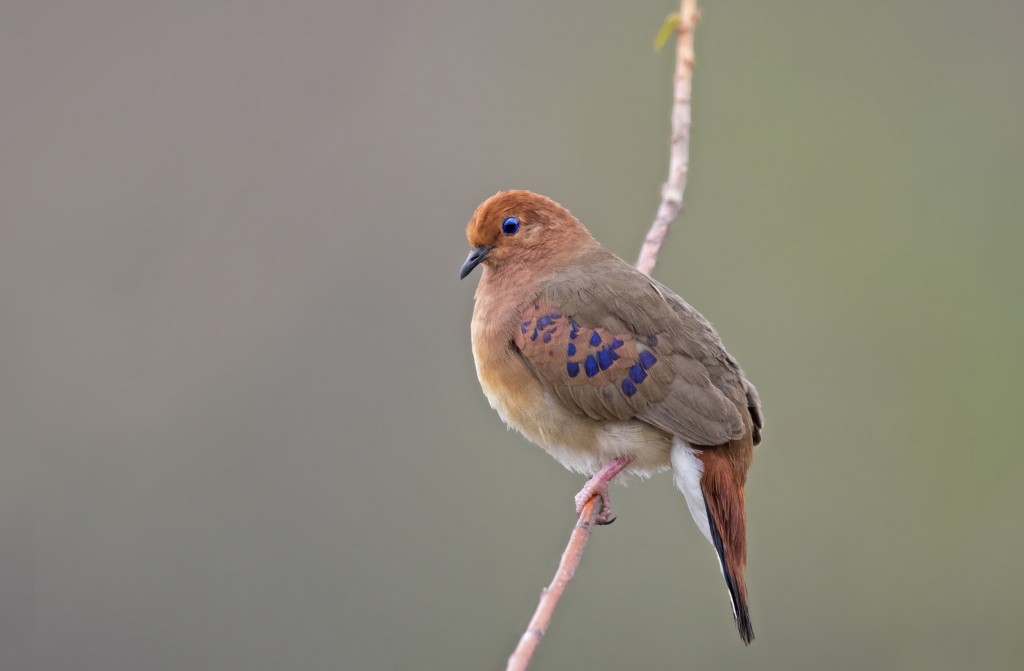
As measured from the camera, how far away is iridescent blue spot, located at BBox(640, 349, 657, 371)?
13.2 ft

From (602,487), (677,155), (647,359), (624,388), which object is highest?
(677,155)

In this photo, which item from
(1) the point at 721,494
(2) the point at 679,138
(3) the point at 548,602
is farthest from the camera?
(2) the point at 679,138

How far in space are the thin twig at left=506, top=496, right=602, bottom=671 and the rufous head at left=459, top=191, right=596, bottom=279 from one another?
105cm

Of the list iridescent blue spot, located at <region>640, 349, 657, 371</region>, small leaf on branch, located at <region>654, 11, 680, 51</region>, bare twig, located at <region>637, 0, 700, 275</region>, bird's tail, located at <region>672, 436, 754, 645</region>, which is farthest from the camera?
bare twig, located at <region>637, 0, 700, 275</region>

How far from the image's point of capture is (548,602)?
3023 millimetres

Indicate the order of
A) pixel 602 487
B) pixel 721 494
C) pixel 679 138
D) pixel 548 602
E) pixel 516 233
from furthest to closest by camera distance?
pixel 516 233
pixel 679 138
pixel 602 487
pixel 721 494
pixel 548 602

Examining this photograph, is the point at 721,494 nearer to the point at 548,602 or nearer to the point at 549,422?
the point at 549,422

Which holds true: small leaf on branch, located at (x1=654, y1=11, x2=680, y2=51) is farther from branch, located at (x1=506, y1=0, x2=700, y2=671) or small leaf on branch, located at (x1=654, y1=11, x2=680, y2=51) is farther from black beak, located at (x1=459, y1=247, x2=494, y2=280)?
black beak, located at (x1=459, y1=247, x2=494, y2=280)

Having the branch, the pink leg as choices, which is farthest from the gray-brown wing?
the branch

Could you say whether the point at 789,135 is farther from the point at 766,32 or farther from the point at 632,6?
the point at 632,6

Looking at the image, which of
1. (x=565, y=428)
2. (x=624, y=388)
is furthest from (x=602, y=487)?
(x=624, y=388)

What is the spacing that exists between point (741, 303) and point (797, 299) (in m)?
0.43

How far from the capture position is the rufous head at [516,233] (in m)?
4.49

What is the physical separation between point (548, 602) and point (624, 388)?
1.14 m
